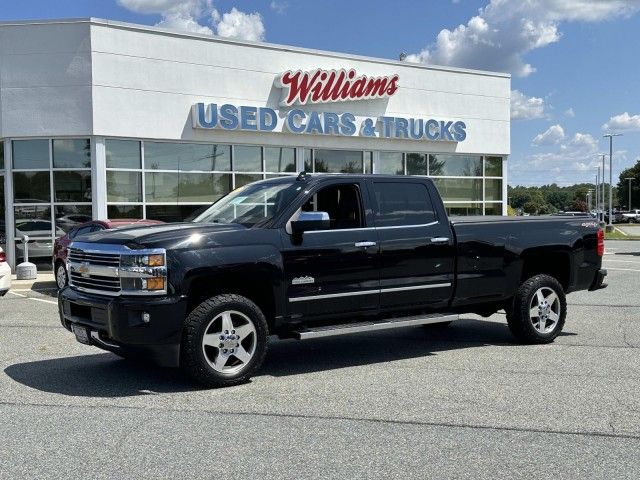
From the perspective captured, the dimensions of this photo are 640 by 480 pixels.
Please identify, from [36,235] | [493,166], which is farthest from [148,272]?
[493,166]

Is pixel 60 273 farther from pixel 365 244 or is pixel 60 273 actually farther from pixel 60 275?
pixel 365 244

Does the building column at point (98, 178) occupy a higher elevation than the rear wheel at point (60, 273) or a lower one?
higher

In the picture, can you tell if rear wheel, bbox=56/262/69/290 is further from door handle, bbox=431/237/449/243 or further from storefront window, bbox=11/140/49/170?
door handle, bbox=431/237/449/243

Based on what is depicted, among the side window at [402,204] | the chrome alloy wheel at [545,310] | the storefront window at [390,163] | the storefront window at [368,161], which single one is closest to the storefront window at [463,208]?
the storefront window at [390,163]

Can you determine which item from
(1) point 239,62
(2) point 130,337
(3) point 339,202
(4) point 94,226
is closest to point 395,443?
(2) point 130,337

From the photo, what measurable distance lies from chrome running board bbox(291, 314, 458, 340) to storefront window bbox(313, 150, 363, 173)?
1482 centimetres

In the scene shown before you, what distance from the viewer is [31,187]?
18.5 meters

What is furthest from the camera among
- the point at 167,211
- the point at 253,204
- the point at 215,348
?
the point at 167,211

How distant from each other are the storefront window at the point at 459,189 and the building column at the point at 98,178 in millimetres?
11539

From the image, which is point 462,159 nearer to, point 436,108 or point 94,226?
point 436,108

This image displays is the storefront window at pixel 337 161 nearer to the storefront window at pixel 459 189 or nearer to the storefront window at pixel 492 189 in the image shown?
the storefront window at pixel 459 189

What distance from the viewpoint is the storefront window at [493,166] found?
1023 inches

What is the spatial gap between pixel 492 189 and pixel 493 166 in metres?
0.84

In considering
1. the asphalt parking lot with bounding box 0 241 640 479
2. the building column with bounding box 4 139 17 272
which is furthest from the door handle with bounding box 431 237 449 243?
the building column with bounding box 4 139 17 272
